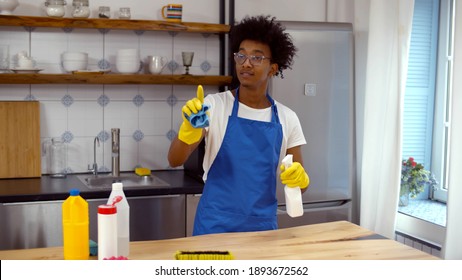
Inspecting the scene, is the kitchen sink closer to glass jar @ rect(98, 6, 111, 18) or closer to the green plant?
glass jar @ rect(98, 6, 111, 18)

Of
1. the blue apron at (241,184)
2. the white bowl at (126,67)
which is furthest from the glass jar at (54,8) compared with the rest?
the blue apron at (241,184)

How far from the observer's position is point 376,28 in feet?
12.9

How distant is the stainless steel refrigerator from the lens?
3934 mm

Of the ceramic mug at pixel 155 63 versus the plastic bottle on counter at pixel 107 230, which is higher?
the ceramic mug at pixel 155 63

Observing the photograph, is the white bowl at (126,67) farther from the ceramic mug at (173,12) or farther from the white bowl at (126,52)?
the ceramic mug at (173,12)

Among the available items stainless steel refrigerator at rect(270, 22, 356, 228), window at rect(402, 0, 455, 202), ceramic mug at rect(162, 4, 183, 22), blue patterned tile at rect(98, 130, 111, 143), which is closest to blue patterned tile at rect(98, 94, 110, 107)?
blue patterned tile at rect(98, 130, 111, 143)

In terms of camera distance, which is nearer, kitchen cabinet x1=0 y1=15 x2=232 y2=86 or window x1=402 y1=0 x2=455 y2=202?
kitchen cabinet x1=0 y1=15 x2=232 y2=86

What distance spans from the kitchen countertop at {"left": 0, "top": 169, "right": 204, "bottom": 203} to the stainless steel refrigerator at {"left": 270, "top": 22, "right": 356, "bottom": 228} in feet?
2.00

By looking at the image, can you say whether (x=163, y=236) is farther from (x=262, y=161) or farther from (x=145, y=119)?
(x=262, y=161)

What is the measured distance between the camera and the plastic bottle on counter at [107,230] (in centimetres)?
188

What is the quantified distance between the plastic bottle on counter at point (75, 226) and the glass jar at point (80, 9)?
2.07 m

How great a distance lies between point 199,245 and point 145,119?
2.06 metres

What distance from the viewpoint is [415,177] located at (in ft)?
13.3
